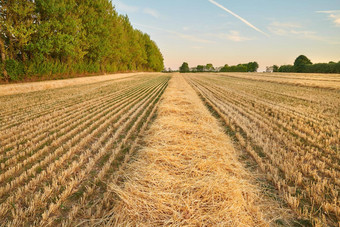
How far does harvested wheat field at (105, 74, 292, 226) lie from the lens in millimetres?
1937

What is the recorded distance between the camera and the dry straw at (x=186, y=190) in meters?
1.93

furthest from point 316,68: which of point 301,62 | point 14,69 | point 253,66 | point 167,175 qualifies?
point 253,66

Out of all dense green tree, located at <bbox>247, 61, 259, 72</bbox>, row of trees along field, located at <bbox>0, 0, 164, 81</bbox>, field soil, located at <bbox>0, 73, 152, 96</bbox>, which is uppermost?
dense green tree, located at <bbox>247, 61, 259, 72</bbox>

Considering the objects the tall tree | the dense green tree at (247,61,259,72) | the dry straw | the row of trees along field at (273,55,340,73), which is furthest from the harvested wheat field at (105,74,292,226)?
the dense green tree at (247,61,259,72)

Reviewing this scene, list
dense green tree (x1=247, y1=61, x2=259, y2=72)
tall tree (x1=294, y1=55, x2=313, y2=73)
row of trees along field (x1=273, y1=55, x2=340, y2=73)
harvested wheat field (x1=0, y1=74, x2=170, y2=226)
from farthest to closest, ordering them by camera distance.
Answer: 1. dense green tree (x1=247, y1=61, x2=259, y2=72)
2. tall tree (x1=294, y1=55, x2=313, y2=73)
3. row of trees along field (x1=273, y1=55, x2=340, y2=73)
4. harvested wheat field (x1=0, y1=74, x2=170, y2=226)

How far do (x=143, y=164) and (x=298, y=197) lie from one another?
2.41 m

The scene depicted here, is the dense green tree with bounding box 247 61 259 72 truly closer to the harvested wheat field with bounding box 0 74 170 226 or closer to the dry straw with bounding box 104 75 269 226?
the harvested wheat field with bounding box 0 74 170 226

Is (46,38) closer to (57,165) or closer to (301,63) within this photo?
(57,165)

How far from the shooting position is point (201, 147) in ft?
12.0

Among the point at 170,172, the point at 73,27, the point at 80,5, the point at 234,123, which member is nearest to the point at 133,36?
the point at 80,5

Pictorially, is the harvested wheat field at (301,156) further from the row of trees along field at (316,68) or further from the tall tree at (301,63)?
the tall tree at (301,63)

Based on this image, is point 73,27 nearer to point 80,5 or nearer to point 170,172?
point 80,5

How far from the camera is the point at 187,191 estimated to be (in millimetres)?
2322

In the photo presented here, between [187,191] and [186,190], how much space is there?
0.06 feet
